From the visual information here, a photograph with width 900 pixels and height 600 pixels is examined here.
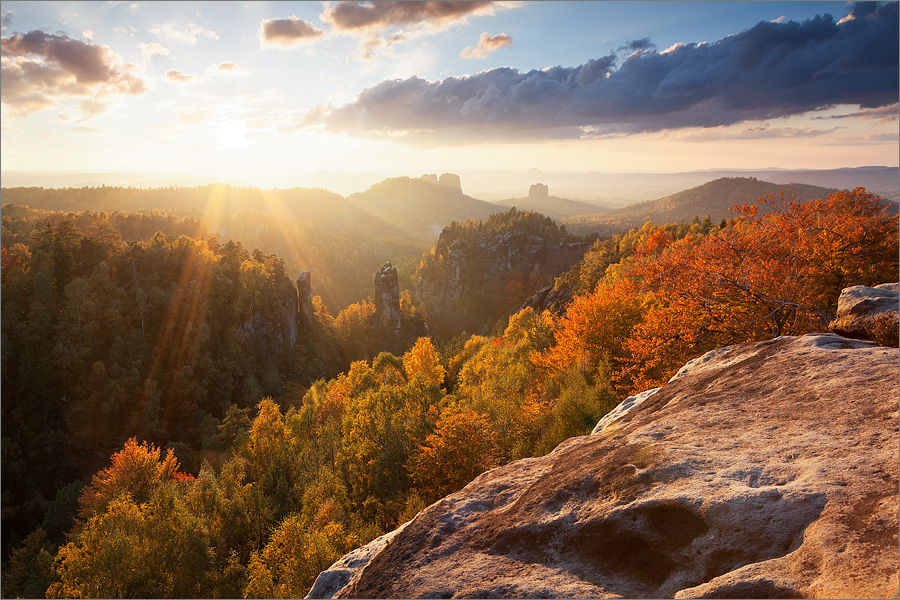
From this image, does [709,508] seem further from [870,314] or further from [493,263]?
[493,263]

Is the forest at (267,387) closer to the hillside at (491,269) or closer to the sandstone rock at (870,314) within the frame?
the sandstone rock at (870,314)

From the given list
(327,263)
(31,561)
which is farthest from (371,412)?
(327,263)

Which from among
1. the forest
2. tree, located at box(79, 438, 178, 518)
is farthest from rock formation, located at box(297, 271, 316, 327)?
tree, located at box(79, 438, 178, 518)

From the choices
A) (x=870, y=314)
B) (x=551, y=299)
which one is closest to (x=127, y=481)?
(x=870, y=314)

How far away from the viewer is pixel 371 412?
106 ft

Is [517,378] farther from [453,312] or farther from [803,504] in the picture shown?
[453,312]

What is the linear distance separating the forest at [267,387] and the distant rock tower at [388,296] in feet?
64.4

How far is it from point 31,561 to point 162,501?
1598 cm

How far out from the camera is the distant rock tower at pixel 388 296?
111m

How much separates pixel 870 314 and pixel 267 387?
263 ft

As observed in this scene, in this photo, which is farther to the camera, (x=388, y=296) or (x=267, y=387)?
(x=388, y=296)

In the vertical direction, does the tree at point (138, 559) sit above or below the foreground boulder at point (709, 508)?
below

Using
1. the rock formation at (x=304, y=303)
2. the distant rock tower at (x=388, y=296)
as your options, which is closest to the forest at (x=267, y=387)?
the rock formation at (x=304, y=303)

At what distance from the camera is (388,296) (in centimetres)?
11156
